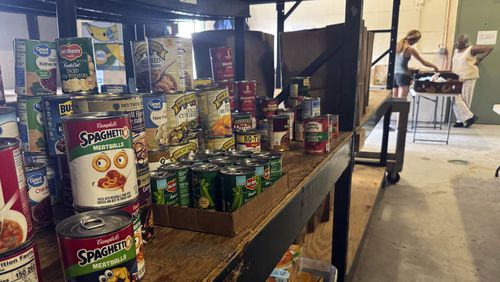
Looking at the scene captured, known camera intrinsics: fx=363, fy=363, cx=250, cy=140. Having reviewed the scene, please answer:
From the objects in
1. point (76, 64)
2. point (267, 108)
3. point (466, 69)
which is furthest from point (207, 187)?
point (466, 69)

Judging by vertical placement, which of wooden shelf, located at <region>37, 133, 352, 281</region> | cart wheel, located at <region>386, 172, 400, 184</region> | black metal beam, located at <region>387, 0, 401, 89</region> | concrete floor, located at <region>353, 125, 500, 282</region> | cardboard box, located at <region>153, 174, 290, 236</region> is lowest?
concrete floor, located at <region>353, 125, 500, 282</region>

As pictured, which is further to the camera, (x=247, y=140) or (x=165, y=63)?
(x=247, y=140)

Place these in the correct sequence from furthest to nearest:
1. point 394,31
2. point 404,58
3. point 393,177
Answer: point 404,58 → point 393,177 → point 394,31

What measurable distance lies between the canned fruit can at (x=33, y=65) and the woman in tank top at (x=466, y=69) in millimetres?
6839

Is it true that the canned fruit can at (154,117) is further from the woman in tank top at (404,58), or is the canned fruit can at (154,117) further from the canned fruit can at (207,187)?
the woman in tank top at (404,58)

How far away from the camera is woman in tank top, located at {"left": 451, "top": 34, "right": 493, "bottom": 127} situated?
624cm

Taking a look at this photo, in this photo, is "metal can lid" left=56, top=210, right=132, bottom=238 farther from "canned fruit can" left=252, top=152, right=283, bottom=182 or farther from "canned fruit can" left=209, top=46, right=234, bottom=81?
"canned fruit can" left=209, top=46, right=234, bottom=81

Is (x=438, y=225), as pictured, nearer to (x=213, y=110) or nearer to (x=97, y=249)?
(x=213, y=110)

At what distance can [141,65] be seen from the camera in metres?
1.01

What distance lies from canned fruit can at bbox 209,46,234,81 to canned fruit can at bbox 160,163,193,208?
0.67 metres

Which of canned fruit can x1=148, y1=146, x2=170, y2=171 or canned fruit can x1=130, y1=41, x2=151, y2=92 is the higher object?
canned fruit can x1=130, y1=41, x2=151, y2=92

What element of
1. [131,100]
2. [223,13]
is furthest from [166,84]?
[223,13]

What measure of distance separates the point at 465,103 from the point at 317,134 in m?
6.44

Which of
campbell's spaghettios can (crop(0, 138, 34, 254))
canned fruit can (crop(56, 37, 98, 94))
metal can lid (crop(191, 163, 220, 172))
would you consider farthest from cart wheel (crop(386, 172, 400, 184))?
campbell's spaghettios can (crop(0, 138, 34, 254))
